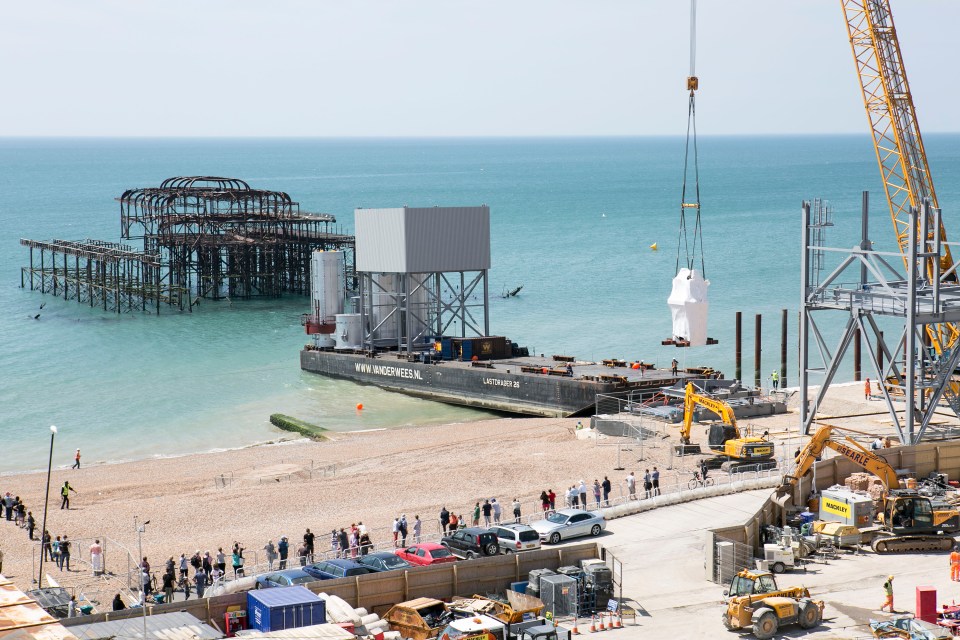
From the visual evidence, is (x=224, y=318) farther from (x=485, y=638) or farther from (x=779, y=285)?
(x=485, y=638)

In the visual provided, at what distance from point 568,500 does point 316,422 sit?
28.7 metres

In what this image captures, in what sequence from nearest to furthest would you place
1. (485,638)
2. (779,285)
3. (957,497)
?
(485,638)
(957,497)
(779,285)

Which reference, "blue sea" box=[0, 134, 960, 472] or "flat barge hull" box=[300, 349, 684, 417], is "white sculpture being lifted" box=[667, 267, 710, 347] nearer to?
"flat barge hull" box=[300, 349, 684, 417]

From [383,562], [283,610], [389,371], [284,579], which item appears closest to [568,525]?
[383,562]

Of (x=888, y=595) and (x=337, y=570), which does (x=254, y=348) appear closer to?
(x=337, y=570)

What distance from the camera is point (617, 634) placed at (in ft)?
90.6

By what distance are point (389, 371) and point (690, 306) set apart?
29376 mm

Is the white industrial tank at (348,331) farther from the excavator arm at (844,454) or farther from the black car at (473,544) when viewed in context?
the black car at (473,544)

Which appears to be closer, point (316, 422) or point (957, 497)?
point (957, 497)

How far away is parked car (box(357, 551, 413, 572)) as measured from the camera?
30750mm

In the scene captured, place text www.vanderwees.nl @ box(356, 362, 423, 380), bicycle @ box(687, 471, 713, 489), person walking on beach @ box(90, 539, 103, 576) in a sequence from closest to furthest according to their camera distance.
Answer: person walking on beach @ box(90, 539, 103, 576)
bicycle @ box(687, 471, 713, 489)
text www.vanderwees.nl @ box(356, 362, 423, 380)

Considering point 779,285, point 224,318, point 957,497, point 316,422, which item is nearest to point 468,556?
point 957,497

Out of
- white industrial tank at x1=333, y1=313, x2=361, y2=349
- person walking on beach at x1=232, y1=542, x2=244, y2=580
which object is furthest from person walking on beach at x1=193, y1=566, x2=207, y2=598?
white industrial tank at x1=333, y1=313, x2=361, y2=349

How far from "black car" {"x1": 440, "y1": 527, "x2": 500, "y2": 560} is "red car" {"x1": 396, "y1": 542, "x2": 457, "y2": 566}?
3.03 ft
